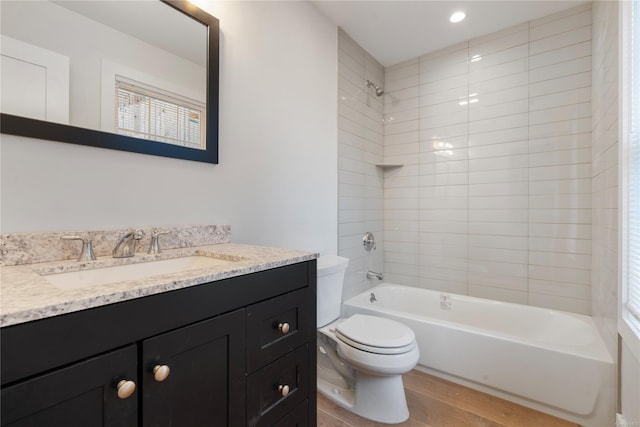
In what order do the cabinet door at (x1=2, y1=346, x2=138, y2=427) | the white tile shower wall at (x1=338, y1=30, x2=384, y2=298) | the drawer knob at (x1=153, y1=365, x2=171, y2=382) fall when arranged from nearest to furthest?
1. the cabinet door at (x1=2, y1=346, x2=138, y2=427)
2. the drawer knob at (x1=153, y1=365, x2=171, y2=382)
3. the white tile shower wall at (x1=338, y1=30, x2=384, y2=298)

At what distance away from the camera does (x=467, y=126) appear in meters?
2.49

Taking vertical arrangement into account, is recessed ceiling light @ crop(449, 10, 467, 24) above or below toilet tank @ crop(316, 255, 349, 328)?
above

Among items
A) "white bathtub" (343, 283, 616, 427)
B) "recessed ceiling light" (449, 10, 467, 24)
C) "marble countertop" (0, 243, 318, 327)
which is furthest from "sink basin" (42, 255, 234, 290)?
"recessed ceiling light" (449, 10, 467, 24)

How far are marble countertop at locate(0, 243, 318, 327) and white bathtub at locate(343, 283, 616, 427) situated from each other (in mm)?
1440

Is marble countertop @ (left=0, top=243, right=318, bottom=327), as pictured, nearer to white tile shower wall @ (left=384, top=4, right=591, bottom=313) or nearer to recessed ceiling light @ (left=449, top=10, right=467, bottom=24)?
white tile shower wall @ (left=384, top=4, right=591, bottom=313)

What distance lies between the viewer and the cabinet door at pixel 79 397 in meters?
0.46

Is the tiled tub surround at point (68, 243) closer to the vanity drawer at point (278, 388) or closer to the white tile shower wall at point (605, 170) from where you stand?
the vanity drawer at point (278, 388)

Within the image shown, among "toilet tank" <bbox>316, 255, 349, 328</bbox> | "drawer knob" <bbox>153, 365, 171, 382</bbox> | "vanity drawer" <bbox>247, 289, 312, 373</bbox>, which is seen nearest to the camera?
"drawer knob" <bbox>153, 365, 171, 382</bbox>

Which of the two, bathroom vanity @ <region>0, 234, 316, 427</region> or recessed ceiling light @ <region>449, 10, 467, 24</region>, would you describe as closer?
bathroom vanity @ <region>0, 234, 316, 427</region>

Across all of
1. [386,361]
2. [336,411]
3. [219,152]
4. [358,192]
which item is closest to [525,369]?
[386,361]

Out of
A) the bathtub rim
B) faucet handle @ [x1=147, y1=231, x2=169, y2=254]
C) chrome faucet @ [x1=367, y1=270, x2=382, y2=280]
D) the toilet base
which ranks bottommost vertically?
the toilet base

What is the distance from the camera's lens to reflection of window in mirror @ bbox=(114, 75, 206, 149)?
3.65 feet

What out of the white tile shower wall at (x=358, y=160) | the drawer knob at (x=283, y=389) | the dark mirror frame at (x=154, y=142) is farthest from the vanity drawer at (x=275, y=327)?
the white tile shower wall at (x=358, y=160)

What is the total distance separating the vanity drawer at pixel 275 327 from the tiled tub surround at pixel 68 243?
0.59 m
